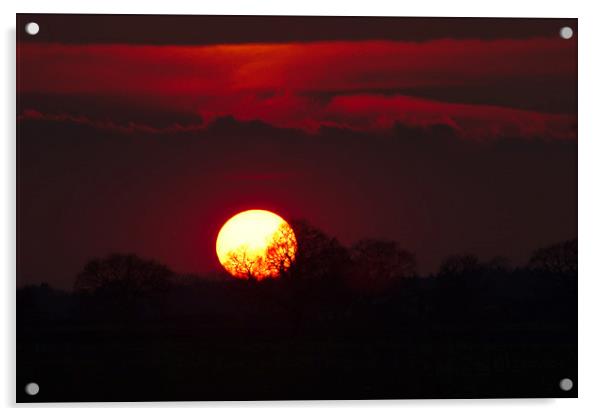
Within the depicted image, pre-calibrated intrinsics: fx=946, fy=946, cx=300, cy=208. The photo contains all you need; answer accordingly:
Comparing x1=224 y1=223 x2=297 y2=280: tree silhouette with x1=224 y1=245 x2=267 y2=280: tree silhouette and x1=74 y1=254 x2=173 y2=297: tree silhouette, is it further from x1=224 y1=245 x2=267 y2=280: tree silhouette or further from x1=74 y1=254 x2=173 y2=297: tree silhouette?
x1=74 y1=254 x2=173 y2=297: tree silhouette

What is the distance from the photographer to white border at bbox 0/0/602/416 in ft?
10.8

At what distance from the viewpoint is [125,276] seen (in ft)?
10.8

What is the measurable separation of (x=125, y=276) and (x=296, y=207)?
641 millimetres

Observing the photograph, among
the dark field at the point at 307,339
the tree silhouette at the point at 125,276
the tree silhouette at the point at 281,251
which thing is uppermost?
the tree silhouette at the point at 281,251

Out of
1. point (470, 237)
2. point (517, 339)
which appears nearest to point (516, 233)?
point (470, 237)

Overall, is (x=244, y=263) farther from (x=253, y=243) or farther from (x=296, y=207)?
(x=296, y=207)

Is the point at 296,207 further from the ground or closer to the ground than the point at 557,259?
further from the ground

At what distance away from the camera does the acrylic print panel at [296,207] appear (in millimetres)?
3285

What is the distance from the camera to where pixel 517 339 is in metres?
3.35
